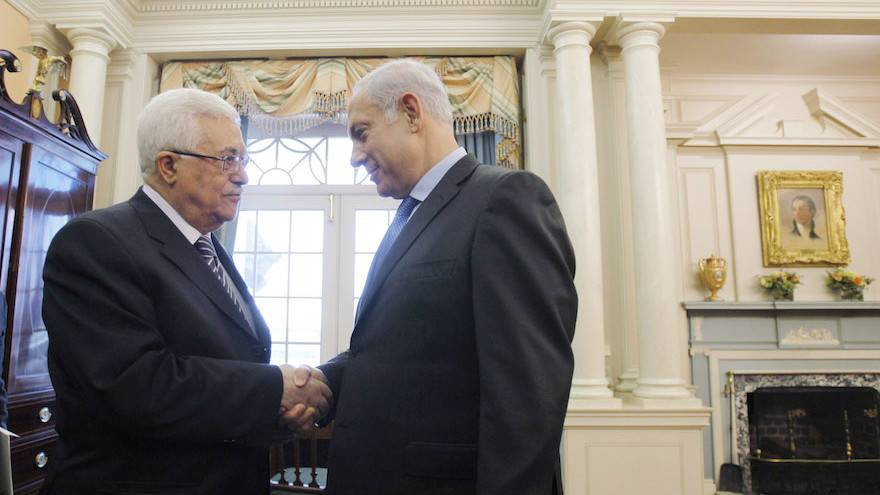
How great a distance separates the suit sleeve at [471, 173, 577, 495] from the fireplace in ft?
12.6

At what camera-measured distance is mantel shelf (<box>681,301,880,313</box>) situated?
4.17 metres

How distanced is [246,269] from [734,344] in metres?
3.52

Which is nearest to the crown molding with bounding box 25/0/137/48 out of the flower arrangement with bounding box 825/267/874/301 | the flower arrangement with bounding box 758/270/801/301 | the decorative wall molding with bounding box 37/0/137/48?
the decorative wall molding with bounding box 37/0/137/48

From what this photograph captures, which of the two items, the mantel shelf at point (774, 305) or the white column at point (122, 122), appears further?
the mantel shelf at point (774, 305)

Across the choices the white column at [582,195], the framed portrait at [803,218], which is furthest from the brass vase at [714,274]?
the white column at [582,195]

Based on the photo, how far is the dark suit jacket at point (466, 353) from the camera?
3.05 feet

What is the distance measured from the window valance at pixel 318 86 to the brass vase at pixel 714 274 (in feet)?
5.29

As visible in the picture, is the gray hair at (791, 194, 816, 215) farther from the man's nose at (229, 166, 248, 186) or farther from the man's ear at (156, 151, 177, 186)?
the man's ear at (156, 151, 177, 186)

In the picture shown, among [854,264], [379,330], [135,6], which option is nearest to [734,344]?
[854,264]

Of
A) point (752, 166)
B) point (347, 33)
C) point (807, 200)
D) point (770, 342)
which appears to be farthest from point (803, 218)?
point (347, 33)

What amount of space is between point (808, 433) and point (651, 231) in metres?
2.42

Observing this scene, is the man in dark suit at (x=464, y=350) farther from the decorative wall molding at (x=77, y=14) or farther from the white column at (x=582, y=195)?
the decorative wall molding at (x=77, y=14)

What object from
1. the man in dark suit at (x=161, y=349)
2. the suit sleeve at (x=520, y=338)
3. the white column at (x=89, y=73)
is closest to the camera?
the suit sleeve at (x=520, y=338)

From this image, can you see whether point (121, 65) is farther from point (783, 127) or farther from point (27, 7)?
point (783, 127)
